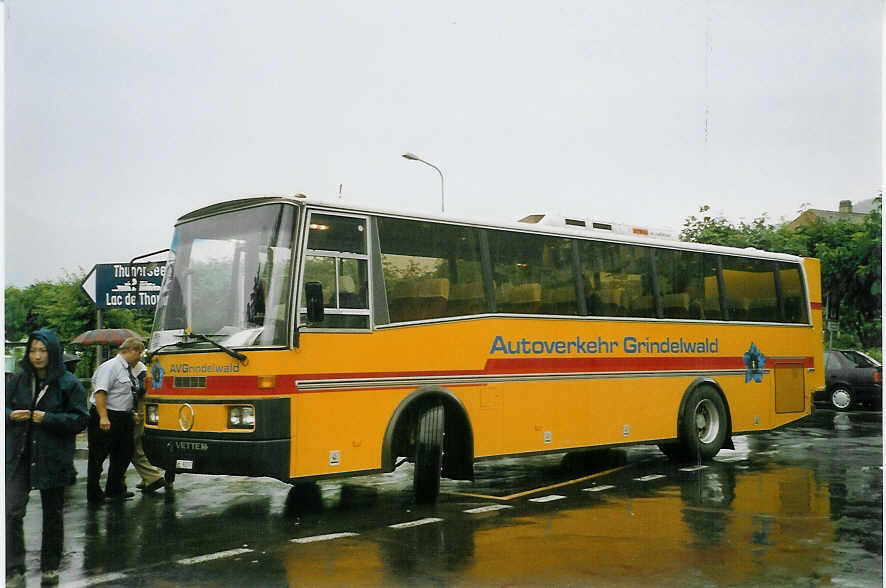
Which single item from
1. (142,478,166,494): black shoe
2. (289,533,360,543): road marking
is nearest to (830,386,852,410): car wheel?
(142,478,166,494): black shoe

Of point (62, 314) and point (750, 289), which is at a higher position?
point (750, 289)

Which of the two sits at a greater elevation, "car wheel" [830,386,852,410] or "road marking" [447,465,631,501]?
"car wheel" [830,386,852,410]

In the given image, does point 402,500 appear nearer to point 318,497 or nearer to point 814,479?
point 318,497

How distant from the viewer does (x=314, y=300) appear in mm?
8836

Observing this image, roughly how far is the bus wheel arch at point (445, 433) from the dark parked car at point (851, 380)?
55.0 ft

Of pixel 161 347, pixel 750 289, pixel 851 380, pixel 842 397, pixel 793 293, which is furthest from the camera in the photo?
pixel 842 397

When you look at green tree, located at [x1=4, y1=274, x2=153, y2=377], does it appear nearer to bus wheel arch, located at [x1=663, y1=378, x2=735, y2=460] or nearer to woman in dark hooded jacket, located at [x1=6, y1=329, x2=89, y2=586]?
woman in dark hooded jacket, located at [x1=6, y1=329, x2=89, y2=586]

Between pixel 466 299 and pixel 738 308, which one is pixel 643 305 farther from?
pixel 466 299

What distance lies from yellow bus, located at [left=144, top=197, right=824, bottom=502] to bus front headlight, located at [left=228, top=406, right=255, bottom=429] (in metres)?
0.02

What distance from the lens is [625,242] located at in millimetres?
12969

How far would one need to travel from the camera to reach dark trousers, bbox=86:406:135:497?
10422 mm

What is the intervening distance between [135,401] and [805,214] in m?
18.9

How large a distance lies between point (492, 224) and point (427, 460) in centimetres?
294

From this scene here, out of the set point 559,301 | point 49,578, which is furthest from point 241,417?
point 559,301
